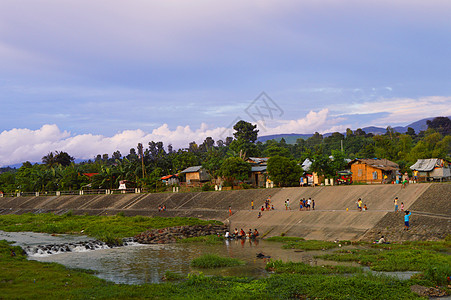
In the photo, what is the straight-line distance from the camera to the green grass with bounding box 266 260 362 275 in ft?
81.5

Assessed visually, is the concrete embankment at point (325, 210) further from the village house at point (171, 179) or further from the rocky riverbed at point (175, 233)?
the village house at point (171, 179)

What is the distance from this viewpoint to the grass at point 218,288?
20000 mm

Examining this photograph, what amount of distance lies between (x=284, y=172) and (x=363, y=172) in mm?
12682

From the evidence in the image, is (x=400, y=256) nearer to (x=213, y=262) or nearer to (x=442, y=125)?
(x=213, y=262)

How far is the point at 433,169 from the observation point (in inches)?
2132

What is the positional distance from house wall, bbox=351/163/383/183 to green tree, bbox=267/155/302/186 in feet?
29.6

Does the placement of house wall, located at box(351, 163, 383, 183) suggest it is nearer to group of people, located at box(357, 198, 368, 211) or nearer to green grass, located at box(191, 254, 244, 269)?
group of people, located at box(357, 198, 368, 211)

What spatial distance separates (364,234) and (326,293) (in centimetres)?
1806

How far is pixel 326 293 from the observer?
1998cm

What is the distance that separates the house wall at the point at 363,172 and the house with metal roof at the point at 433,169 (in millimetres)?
7094

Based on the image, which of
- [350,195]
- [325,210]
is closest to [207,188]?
[350,195]

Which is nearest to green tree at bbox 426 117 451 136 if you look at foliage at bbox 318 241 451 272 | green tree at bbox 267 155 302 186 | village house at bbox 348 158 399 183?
village house at bbox 348 158 399 183

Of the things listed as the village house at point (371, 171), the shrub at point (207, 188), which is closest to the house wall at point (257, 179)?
the shrub at point (207, 188)

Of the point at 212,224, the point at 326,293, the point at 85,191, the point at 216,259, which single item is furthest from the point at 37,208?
Result: the point at 326,293
